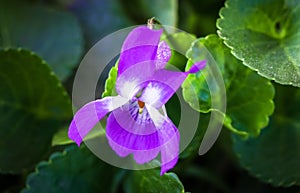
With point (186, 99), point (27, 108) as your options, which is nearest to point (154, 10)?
point (27, 108)

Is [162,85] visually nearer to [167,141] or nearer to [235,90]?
[167,141]

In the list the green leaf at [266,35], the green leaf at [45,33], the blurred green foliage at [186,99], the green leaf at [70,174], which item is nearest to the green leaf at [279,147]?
the blurred green foliage at [186,99]

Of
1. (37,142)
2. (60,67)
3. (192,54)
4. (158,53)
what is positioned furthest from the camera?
(60,67)

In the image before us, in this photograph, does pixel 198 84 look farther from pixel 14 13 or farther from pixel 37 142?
pixel 14 13

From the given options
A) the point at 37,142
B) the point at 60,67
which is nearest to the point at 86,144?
the point at 37,142

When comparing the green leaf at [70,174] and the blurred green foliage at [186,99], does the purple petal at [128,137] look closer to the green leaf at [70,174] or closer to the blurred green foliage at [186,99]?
the blurred green foliage at [186,99]

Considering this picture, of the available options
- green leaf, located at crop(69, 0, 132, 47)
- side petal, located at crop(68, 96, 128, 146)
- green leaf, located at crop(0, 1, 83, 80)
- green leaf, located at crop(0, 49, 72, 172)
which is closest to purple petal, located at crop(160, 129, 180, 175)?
side petal, located at crop(68, 96, 128, 146)

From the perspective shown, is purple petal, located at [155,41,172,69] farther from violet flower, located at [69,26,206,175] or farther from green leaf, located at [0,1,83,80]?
green leaf, located at [0,1,83,80]
